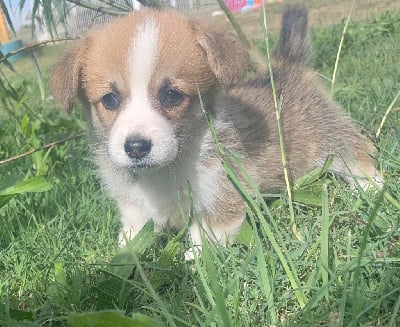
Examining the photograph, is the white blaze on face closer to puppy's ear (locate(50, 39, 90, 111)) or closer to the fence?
puppy's ear (locate(50, 39, 90, 111))

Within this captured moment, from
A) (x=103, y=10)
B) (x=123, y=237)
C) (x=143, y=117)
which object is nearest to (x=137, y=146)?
(x=143, y=117)

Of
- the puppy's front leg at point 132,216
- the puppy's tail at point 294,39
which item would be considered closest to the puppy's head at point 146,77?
the puppy's front leg at point 132,216

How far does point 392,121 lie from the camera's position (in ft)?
9.45

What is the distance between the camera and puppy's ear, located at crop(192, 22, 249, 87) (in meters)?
2.16

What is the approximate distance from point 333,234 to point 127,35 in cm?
101

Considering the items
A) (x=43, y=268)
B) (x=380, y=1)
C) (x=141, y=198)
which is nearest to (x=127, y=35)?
(x=141, y=198)

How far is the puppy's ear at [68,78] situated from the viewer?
2.25 m

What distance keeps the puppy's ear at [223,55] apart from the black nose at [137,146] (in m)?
0.43

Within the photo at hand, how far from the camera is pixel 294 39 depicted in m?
3.10

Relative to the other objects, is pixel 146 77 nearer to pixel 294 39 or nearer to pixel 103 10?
pixel 103 10

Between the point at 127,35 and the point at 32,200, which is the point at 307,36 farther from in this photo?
the point at 32,200

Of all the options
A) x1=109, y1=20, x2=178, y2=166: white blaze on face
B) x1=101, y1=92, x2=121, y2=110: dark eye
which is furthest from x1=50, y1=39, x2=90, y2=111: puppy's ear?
x1=109, y1=20, x2=178, y2=166: white blaze on face

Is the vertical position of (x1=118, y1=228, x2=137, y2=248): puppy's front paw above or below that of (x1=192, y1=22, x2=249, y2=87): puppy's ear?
below

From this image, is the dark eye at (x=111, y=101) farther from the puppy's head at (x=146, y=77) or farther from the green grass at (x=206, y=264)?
the green grass at (x=206, y=264)
